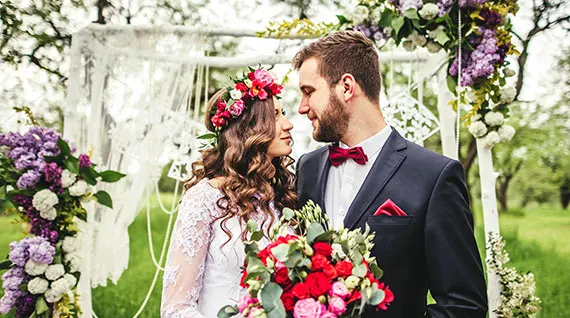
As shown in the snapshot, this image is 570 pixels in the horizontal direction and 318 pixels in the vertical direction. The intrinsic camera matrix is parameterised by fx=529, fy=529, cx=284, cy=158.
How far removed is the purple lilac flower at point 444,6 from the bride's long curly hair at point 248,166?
1714mm

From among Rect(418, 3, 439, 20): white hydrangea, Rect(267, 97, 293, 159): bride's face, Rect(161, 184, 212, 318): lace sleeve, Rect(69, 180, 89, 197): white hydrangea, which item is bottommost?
Rect(161, 184, 212, 318): lace sleeve

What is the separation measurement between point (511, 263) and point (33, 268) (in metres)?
7.73

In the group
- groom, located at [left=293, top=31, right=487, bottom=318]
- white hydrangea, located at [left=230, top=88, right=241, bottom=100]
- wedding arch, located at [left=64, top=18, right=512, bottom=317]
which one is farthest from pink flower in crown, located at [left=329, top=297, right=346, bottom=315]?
wedding arch, located at [left=64, top=18, right=512, bottom=317]

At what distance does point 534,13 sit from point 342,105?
592 centimetres

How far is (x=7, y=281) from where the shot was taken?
3.64 m

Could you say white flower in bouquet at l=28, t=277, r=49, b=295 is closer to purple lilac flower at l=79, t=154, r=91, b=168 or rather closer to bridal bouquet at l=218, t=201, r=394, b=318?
purple lilac flower at l=79, t=154, r=91, b=168

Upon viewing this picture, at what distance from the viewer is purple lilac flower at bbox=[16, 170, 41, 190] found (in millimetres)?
3562

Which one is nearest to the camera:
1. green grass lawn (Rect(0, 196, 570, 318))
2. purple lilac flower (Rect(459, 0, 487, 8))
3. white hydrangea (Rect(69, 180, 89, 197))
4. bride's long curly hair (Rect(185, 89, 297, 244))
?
bride's long curly hair (Rect(185, 89, 297, 244))

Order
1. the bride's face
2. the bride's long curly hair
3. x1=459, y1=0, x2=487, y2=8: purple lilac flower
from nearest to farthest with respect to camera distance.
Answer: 1. the bride's long curly hair
2. the bride's face
3. x1=459, y1=0, x2=487, y2=8: purple lilac flower

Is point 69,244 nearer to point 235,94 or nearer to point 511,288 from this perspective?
point 235,94

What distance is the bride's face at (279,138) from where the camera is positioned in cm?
262

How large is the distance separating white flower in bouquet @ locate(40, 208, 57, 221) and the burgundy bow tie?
7.31 ft

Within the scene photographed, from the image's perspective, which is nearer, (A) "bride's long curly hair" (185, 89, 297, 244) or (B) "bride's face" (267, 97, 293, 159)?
(A) "bride's long curly hair" (185, 89, 297, 244)

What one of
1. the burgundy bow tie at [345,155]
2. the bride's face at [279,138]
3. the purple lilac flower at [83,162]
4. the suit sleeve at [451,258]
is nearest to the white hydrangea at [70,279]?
the purple lilac flower at [83,162]
